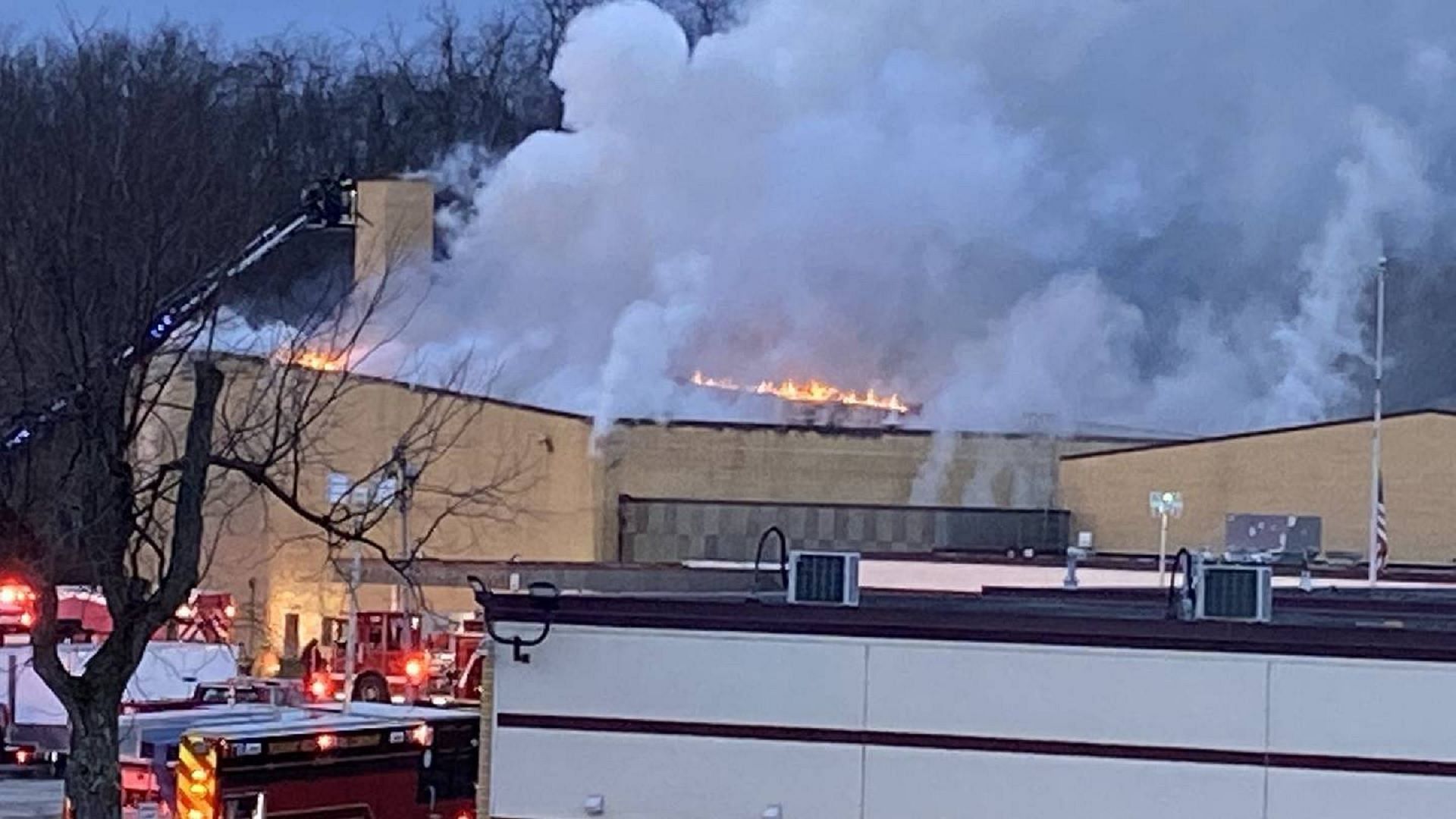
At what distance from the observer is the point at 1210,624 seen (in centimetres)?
1750

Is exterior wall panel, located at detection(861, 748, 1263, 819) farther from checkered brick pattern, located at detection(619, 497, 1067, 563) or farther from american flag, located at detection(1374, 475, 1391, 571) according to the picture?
checkered brick pattern, located at detection(619, 497, 1067, 563)

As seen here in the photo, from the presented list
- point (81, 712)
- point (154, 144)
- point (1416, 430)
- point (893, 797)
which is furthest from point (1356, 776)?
point (1416, 430)

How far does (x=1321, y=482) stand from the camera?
166 feet

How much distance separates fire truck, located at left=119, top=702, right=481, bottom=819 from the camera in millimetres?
23828

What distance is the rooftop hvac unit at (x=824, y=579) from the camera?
19.0 meters

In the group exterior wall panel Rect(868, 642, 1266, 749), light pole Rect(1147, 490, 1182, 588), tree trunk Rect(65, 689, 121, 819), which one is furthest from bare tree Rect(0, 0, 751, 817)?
light pole Rect(1147, 490, 1182, 588)

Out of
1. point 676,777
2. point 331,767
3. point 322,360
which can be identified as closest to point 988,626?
point 676,777

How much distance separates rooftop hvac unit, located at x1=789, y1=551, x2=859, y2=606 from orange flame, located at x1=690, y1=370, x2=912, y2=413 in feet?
120

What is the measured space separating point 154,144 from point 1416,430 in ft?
82.1

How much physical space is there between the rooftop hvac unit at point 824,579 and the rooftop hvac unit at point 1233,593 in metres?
2.50

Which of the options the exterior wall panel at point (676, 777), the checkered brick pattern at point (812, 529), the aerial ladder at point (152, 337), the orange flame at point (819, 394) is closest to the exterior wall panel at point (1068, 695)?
the exterior wall panel at point (676, 777)

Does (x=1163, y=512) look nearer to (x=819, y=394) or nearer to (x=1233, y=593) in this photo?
(x=819, y=394)

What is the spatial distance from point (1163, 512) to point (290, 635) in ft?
54.9

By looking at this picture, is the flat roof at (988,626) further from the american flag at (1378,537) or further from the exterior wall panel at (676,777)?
the american flag at (1378,537)
